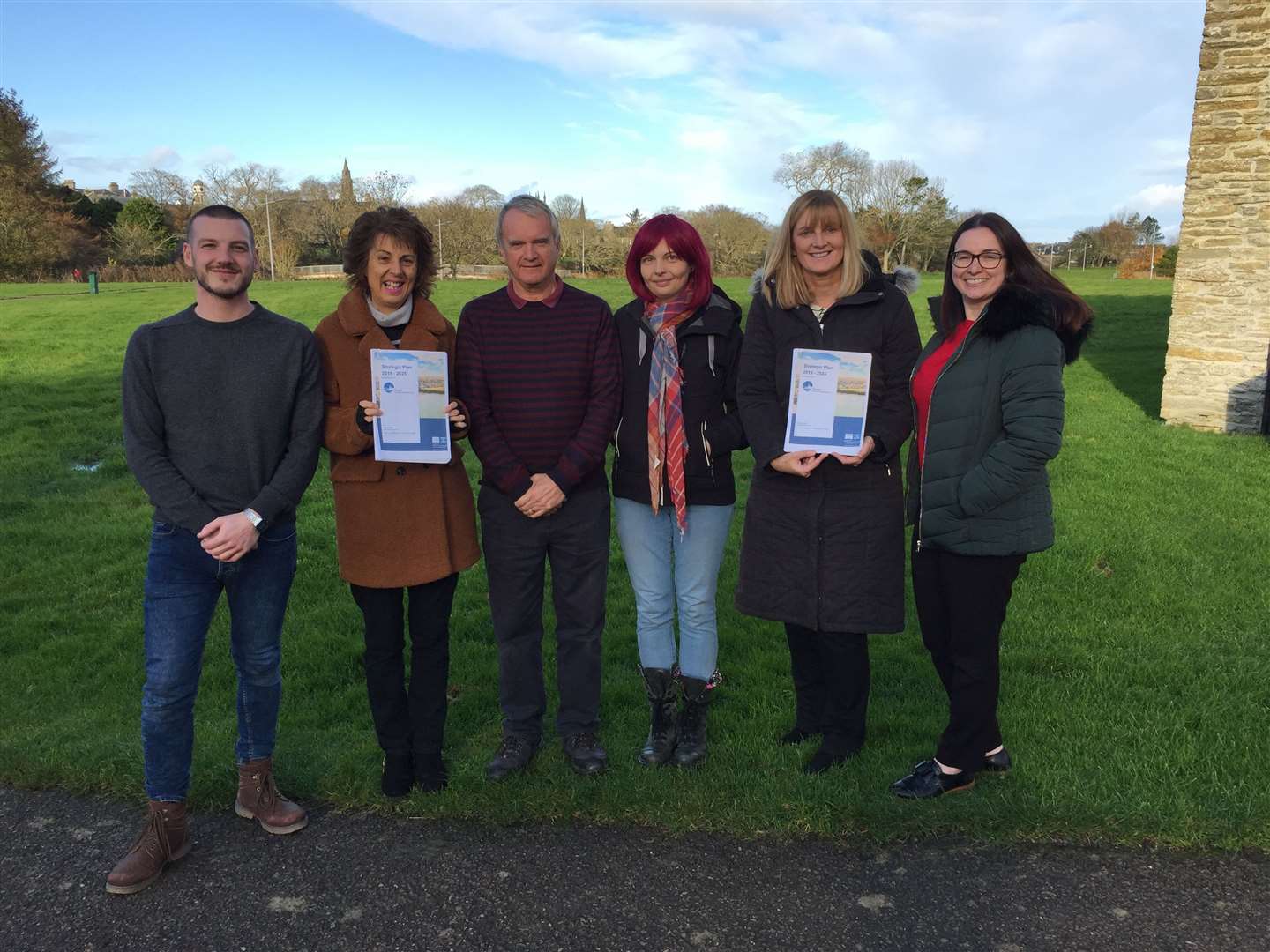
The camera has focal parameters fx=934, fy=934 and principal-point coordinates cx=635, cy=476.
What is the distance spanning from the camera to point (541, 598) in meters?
3.96

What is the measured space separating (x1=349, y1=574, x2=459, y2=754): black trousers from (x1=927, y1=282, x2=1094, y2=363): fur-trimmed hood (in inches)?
89.1

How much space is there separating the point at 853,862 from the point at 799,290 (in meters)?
2.14

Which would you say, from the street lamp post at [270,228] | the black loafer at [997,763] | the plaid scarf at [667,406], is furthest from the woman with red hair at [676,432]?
the street lamp post at [270,228]

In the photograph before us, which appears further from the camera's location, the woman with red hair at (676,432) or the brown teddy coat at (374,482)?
the woman with red hair at (676,432)

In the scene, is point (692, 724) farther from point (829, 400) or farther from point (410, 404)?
point (410, 404)

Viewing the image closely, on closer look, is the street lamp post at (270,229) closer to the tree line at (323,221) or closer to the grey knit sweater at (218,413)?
the tree line at (323,221)

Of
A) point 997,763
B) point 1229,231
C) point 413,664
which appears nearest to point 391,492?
point 413,664

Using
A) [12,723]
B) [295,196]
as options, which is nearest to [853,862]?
[12,723]

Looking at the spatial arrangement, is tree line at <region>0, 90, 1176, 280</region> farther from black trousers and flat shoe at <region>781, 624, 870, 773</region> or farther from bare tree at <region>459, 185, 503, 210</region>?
black trousers and flat shoe at <region>781, 624, 870, 773</region>

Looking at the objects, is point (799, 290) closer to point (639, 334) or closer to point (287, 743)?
point (639, 334)

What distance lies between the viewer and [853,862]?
332 cm

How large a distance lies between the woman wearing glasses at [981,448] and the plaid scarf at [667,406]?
3.02 feet

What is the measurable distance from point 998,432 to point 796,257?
102 centimetres

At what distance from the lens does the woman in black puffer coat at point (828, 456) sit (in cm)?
362
